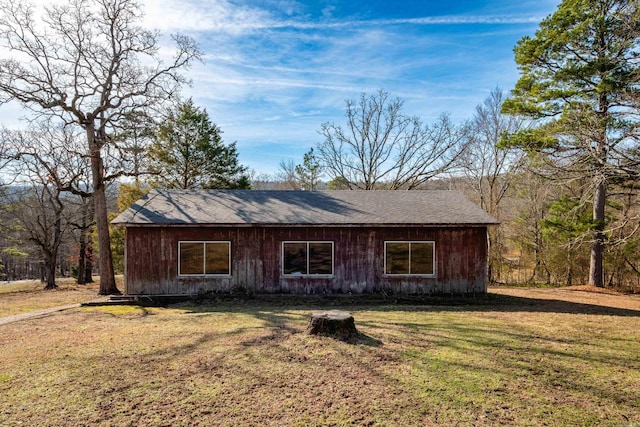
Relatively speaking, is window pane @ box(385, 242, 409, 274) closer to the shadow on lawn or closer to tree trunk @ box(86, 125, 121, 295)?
the shadow on lawn

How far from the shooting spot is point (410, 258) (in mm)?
12930

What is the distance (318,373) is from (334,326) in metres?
1.76

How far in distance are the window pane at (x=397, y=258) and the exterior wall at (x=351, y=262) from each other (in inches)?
8.5

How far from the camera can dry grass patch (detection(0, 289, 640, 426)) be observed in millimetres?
4227

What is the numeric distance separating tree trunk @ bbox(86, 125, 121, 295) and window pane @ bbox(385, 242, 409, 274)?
34.9ft

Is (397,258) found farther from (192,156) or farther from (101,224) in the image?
(192,156)

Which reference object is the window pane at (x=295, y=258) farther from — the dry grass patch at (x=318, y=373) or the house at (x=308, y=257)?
the dry grass patch at (x=318, y=373)

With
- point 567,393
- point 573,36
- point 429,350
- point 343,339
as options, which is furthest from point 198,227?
point 573,36

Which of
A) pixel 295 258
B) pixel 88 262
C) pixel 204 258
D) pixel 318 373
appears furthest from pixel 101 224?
pixel 318 373

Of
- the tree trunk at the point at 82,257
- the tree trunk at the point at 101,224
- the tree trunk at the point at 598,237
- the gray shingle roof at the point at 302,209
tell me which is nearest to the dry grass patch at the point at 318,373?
the gray shingle roof at the point at 302,209

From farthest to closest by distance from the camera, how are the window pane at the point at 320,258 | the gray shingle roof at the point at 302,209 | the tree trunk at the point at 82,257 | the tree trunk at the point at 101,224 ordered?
the tree trunk at the point at 82,257, the tree trunk at the point at 101,224, the window pane at the point at 320,258, the gray shingle roof at the point at 302,209

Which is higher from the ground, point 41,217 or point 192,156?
point 192,156

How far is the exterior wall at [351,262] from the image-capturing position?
12859mm

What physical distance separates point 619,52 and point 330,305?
43.5 ft
